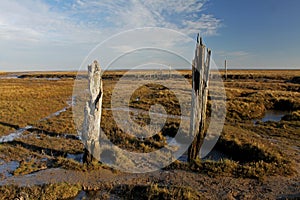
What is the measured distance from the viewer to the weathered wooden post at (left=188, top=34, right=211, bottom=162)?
9.35 metres

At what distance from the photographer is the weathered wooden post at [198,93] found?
9352mm

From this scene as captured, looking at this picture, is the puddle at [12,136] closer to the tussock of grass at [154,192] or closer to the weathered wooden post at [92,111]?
the weathered wooden post at [92,111]

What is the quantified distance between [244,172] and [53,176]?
24.0 feet

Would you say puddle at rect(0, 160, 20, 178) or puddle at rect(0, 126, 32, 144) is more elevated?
puddle at rect(0, 126, 32, 144)

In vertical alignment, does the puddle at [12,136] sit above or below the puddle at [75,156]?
above

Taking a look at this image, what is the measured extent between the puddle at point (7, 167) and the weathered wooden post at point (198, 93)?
745cm

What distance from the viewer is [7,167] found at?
30.7 ft

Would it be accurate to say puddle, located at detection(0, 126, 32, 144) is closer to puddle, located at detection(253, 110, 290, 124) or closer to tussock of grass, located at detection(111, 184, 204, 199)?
tussock of grass, located at detection(111, 184, 204, 199)

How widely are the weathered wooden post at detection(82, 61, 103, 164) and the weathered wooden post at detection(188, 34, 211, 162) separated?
4.09 m

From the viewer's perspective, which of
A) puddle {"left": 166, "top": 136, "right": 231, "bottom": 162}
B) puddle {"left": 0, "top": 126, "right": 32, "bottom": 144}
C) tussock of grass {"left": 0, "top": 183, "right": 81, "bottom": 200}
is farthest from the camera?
puddle {"left": 0, "top": 126, "right": 32, "bottom": 144}

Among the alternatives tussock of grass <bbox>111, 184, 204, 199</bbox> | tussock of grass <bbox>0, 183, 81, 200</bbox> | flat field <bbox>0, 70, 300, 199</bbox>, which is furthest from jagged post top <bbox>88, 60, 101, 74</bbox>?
tussock of grass <bbox>111, 184, 204, 199</bbox>

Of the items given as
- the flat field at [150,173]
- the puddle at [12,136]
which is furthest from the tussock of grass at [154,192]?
the puddle at [12,136]

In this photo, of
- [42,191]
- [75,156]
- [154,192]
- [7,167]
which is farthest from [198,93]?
[7,167]

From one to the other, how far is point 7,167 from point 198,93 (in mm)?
8606
